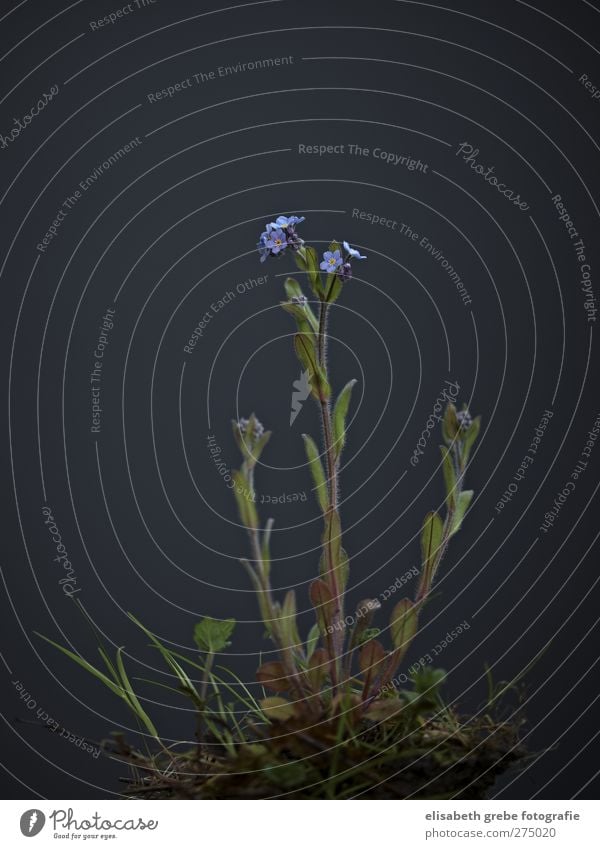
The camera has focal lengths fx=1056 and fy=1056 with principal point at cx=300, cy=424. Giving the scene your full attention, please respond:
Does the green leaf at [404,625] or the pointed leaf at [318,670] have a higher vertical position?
the green leaf at [404,625]

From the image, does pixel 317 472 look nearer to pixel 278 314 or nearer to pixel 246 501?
pixel 246 501

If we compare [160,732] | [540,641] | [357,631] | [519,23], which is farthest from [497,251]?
[160,732]

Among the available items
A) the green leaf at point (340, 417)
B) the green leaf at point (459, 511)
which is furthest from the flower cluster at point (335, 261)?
the green leaf at point (459, 511)

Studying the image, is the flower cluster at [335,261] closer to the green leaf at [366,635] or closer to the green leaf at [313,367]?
the green leaf at [313,367]

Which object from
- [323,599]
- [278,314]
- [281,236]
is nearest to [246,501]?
[323,599]

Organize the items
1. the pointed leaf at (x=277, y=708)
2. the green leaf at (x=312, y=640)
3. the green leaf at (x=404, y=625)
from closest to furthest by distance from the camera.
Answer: the pointed leaf at (x=277, y=708) < the green leaf at (x=404, y=625) < the green leaf at (x=312, y=640)

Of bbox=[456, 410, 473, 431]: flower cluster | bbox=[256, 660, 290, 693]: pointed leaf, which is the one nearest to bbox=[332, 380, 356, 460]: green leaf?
bbox=[456, 410, 473, 431]: flower cluster

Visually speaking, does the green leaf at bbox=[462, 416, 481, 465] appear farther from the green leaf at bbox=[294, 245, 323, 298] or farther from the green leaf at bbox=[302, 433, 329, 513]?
the green leaf at bbox=[294, 245, 323, 298]
